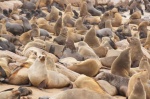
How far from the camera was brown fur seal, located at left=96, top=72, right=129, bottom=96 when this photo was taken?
23.0 feet

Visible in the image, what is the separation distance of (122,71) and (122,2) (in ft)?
47.9

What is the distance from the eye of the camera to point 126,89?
6953mm

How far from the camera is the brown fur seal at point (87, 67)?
7699 millimetres

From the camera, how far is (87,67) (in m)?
7.73

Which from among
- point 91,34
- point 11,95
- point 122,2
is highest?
point 11,95

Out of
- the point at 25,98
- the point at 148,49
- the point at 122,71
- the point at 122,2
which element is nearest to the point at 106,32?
the point at 148,49

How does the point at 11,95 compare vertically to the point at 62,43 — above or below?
above

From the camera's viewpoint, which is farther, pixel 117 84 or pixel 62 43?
pixel 62 43

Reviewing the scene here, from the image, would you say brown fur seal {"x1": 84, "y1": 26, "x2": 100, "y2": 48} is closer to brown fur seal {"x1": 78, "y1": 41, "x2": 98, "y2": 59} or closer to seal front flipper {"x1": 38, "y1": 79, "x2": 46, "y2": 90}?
brown fur seal {"x1": 78, "y1": 41, "x2": 98, "y2": 59}

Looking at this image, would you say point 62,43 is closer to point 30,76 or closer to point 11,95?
point 30,76

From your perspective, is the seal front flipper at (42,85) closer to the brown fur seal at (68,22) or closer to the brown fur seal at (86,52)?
the brown fur seal at (86,52)

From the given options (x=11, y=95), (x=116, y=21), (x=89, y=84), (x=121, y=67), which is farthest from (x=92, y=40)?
(x=11, y=95)

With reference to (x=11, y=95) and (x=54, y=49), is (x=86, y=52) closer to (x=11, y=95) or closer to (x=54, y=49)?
(x=54, y=49)

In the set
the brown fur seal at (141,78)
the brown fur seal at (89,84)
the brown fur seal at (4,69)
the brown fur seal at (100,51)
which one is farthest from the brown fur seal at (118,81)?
the brown fur seal at (100,51)
